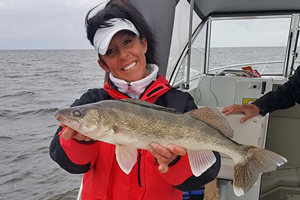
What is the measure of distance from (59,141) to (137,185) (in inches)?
24.1

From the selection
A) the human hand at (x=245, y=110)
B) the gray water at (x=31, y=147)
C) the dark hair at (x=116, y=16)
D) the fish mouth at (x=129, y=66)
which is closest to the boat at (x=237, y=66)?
the human hand at (x=245, y=110)

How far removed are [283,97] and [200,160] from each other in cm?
183

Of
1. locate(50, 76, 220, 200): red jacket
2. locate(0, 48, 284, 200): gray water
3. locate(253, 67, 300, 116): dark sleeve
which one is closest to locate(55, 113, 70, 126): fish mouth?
locate(50, 76, 220, 200): red jacket

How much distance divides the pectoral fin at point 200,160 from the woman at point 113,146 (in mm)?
56

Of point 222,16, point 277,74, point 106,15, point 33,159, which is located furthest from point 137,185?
point 33,159

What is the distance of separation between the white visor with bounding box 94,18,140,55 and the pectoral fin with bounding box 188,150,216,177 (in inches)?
38.3

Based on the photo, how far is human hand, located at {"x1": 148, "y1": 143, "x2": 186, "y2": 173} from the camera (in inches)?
59.6

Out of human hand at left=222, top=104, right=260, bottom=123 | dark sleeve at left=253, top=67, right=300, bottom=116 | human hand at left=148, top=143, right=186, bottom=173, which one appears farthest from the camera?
dark sleeve at left=253, top=67, right=300, bottom=116

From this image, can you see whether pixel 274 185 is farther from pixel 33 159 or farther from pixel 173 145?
pixel 33 159

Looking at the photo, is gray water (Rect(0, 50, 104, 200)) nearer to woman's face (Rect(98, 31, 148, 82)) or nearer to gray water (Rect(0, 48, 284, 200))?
gray water (Rect(0, 48, 284, 200))

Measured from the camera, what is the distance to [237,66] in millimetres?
6871

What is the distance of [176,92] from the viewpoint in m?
1.98

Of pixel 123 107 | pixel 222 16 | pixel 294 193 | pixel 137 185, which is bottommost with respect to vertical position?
pixel 294 193

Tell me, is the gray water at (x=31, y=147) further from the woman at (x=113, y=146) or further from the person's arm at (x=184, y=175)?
the person's arm at (x=184, y=175)
